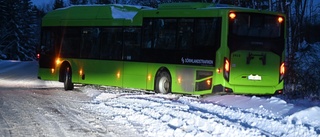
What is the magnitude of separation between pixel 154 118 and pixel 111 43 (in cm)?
934

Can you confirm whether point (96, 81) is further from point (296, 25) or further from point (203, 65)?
point (296, 25)

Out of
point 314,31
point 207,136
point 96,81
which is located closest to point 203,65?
point 96,81

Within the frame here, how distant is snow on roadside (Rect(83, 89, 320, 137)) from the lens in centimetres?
1009

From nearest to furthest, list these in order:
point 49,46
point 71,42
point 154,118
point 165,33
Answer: point 154,118, point 165,33, point 71,42, point 49,46

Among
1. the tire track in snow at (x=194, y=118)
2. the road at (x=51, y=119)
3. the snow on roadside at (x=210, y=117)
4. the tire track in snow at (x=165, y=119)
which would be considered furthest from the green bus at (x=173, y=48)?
the road at (x=51, y=119)

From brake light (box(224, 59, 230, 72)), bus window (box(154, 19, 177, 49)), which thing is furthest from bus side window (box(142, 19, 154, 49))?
brake light (box(224, 59, 230, 72))

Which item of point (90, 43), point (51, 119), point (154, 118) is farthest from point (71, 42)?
point (154, 118)

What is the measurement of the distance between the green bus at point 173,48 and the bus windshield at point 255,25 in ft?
0.10

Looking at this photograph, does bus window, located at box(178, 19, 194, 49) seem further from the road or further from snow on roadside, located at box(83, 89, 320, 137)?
the road

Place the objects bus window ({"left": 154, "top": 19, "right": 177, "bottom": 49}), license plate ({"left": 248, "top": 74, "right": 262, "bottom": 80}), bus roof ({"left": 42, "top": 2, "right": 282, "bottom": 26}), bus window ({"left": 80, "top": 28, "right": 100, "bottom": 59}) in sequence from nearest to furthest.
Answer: license plate ({"left": 248, "top": 74, "right": 262, "bottom": 80}) → bus roof ({"left": 42, "top": 2, "right": 282, "bottom": 26}) → bus window ({"left": 154, "top": 19, "right": 177, "bottom": 49}) → bus window ({"left": 80, "top": 28, "right": 100, "bottom": 59})

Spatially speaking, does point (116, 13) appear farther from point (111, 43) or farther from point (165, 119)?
point (165, 119)

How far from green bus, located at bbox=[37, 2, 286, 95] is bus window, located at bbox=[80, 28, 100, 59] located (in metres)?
0.04

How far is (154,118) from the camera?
39.7 ft

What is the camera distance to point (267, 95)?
60.2 ft
